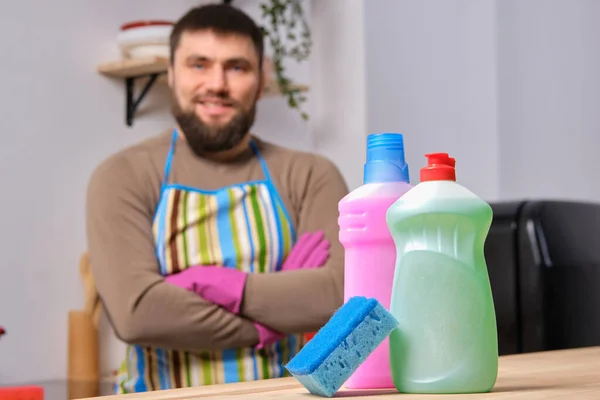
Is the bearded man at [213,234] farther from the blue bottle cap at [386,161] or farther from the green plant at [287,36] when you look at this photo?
the blue bottle cap at [386,161]

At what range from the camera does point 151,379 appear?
63.0 inches

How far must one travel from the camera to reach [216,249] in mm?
1655

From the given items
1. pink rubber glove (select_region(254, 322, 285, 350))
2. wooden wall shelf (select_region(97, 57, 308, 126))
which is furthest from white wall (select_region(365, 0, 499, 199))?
pink rubber glove (select_region(254, 322, 285, 350))

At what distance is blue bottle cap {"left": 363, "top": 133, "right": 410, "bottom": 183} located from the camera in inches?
27.6

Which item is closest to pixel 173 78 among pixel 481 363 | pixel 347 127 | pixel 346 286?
pixel 347 127

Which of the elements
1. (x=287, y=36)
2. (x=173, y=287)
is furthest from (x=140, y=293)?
(x=287, y=36)

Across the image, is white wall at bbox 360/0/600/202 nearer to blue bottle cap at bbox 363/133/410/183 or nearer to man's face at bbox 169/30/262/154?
man's face at bbox 169/30/262/154

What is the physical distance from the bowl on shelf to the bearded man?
543mm

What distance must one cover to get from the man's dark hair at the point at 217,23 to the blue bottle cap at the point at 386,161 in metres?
1.12

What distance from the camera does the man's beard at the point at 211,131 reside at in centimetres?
174

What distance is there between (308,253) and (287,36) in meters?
1.22

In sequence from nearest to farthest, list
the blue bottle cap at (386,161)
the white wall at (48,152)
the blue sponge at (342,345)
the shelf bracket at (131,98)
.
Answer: the blue sponge at (342,345) → the blue bottle cap at (386,161) → the white wall at (48,152) → the shelf bracket at (131,98)

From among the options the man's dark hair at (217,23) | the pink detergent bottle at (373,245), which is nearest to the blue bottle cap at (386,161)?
the pink detergent bottle at (373,245)

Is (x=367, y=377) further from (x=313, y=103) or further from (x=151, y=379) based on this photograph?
(x=313, y=103)
